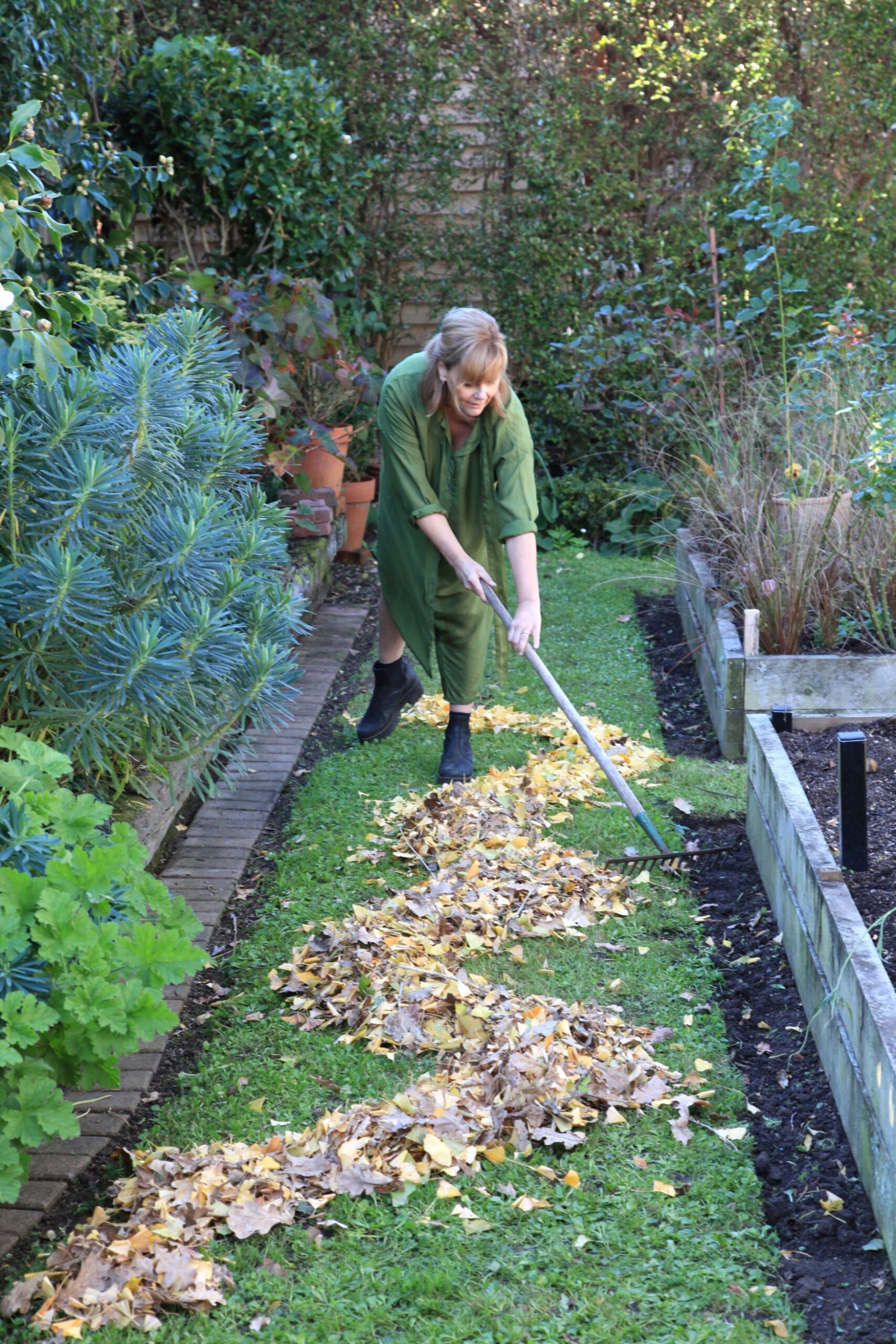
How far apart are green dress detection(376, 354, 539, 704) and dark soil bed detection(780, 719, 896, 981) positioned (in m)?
1.15

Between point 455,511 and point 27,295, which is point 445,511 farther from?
point 27,295

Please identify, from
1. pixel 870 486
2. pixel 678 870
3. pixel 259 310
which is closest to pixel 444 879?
pixel 678 870

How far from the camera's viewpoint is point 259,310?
650 centimetres

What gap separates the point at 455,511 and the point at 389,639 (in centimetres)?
59

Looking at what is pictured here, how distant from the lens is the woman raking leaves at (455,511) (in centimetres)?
421

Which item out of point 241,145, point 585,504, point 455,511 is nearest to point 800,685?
point 455,511

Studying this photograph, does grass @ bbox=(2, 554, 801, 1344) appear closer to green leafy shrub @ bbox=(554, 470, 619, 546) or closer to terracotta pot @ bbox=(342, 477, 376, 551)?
terracotta pot @ bbox=(342, 477, 376, 551)

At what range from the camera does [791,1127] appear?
8.89 feet

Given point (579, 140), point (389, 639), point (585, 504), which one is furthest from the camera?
point (579, 140)

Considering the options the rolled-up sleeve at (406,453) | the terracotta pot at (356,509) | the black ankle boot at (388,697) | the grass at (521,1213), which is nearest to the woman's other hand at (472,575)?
the rolled-up sleeve at (406,453)

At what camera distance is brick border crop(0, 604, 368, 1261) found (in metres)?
2.58

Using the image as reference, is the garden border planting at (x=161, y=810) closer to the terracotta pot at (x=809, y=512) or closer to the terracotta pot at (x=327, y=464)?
the terracotta pot at (x=809, y=512)

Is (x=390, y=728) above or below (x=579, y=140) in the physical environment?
below

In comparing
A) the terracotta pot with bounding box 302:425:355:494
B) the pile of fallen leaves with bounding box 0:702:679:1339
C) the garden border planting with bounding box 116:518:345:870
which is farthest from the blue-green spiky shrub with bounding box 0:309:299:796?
the terracotta pot with bounding box 302:425:355:494
